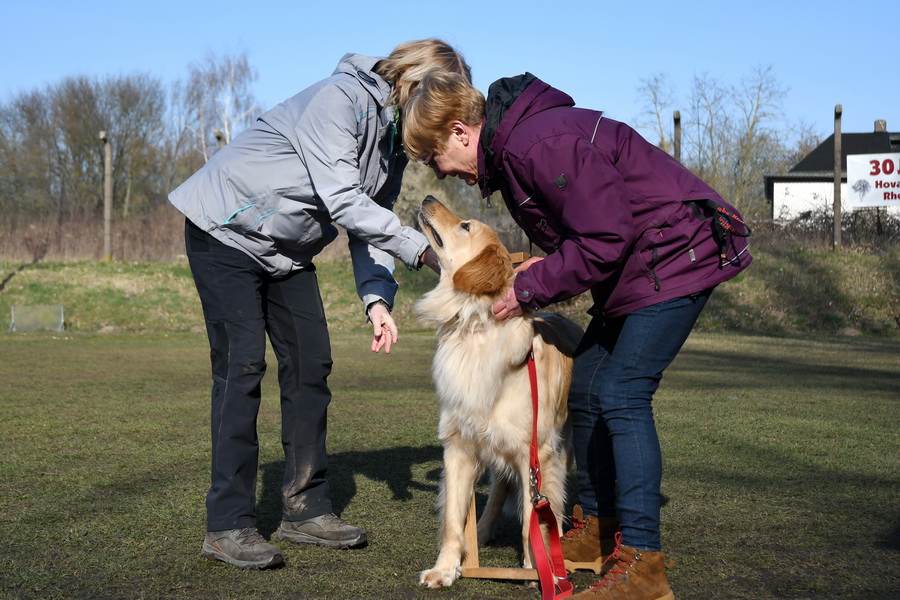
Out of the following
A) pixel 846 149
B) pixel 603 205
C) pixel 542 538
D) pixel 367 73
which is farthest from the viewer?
pixel 846 149

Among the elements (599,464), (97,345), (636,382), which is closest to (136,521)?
(599,464)

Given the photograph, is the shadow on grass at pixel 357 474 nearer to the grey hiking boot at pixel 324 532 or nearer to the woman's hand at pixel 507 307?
the grey hiking boot at pixel 324 532

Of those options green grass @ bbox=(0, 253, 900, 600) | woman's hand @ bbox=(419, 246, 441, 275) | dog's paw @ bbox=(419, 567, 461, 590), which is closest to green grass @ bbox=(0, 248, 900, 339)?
green grass @ bbox=(0, 253, 900, 600)

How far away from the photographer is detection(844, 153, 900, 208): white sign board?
18641mm

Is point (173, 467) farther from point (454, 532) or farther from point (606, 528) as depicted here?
point (606, 528)

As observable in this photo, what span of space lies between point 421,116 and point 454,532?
1609 mm

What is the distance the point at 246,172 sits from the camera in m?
3.30

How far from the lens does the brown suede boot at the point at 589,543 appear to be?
3410mm

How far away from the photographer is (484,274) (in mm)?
3199

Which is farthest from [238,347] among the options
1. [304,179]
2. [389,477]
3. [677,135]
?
[677,135]

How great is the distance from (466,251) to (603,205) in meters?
0.82

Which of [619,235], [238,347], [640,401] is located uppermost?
[619,235]

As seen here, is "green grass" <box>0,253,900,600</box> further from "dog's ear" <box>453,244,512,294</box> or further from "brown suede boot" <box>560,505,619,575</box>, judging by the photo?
"dog's ear" <box>453,244,512,294</box>

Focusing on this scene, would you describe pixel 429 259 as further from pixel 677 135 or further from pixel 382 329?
pixel 677 135
